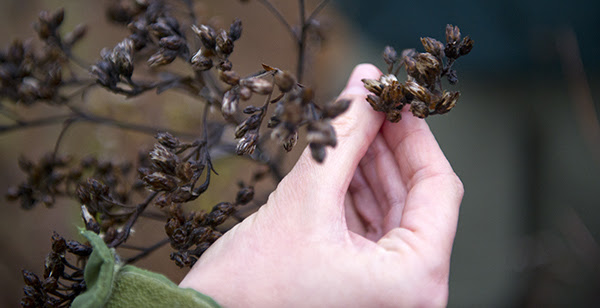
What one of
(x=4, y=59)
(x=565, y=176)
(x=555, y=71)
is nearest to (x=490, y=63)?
(x=555, y=71)

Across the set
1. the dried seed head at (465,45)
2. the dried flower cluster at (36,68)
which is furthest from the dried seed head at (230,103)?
the dried flower cluster at (36,68)

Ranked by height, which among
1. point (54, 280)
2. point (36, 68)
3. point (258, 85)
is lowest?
point (54, 280)

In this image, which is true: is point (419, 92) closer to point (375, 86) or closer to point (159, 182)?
point (375, 86)

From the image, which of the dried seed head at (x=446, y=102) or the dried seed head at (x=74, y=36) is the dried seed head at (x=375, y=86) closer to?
the dried seed head at (x=446, y=102)

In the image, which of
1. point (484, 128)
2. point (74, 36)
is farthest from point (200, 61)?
point (484, 128)

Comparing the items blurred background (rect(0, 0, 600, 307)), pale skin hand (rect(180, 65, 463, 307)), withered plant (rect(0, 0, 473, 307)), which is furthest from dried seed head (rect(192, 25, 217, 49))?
blurred background (rect(0, 0, 600, 307))

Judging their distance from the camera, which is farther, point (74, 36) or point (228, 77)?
point (74, 36)
